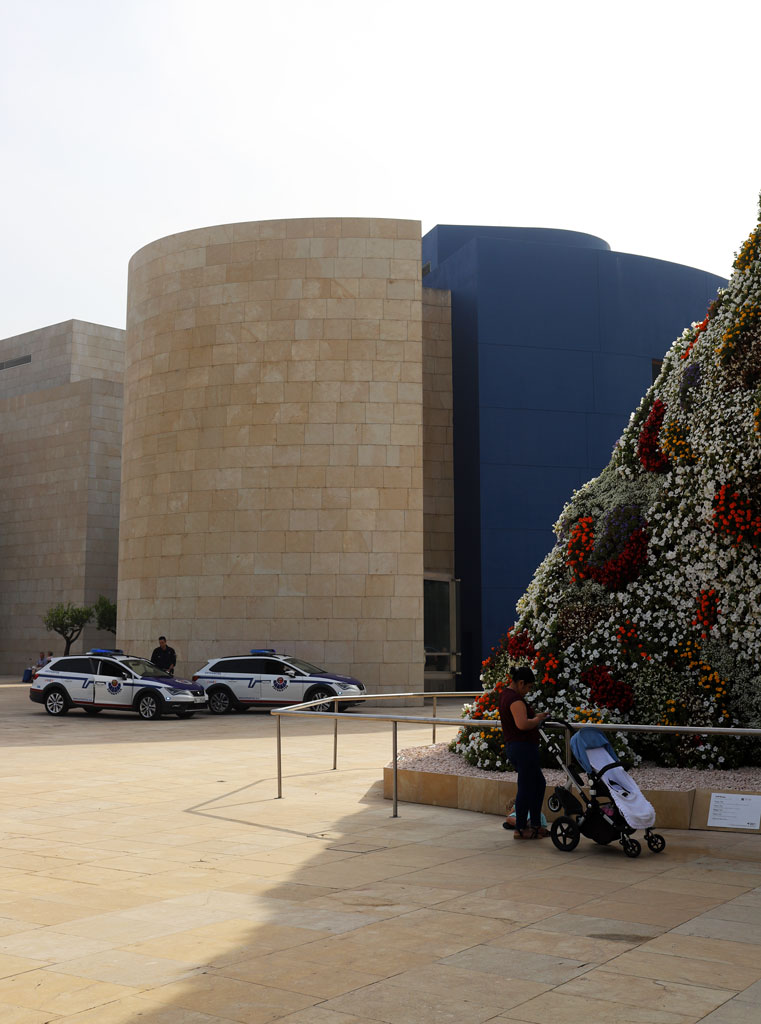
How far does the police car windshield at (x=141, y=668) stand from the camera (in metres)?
25.3

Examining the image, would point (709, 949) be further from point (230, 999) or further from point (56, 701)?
point (56, 701)

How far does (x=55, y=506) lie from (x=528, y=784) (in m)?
40.1

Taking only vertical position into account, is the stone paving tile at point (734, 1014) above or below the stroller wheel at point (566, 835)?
above

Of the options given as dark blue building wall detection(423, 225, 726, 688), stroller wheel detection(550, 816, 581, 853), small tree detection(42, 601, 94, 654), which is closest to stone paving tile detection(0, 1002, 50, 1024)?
stroller wheel detection(550, 816, 581, 853)

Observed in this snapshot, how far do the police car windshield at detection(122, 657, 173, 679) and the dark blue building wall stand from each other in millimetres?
10827

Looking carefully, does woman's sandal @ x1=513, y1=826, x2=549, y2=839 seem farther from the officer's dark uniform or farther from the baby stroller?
the officer's dark uniform

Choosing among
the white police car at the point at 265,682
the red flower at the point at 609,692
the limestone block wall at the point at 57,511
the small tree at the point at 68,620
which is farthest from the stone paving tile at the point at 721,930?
the limestone block wall at the point at 57,511

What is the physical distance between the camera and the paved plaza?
5.21 meters

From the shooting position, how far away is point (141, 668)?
25625mm

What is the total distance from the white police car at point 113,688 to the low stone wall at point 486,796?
43.8 ft

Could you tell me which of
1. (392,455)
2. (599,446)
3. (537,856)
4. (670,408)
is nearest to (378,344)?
(392,455)

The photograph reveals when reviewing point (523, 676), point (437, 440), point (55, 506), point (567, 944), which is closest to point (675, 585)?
point (523, 676)

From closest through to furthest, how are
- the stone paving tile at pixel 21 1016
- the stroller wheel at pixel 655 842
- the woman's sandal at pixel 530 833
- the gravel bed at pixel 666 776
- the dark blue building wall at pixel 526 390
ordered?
the stone paving tile at pixel 21 1016
the stroller wheel at pixel 655 842
the woman's sandal at pixel 530 833
the gravel bed at pixel 666 776
the dark blue building wall at pixel 526 390

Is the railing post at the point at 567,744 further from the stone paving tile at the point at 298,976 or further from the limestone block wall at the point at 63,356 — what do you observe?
the limestone block wall at the point at 63,356
